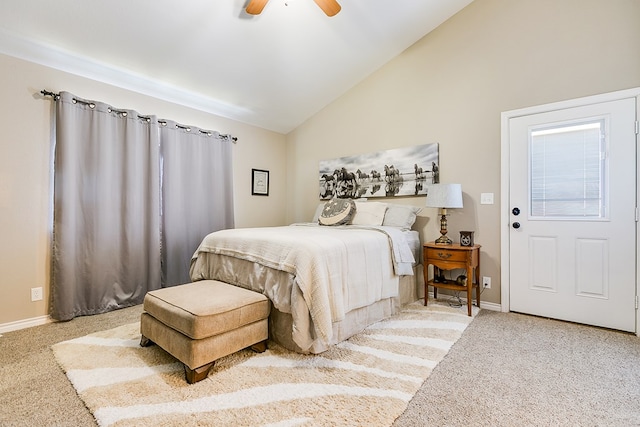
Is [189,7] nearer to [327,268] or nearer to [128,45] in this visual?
[128,45]

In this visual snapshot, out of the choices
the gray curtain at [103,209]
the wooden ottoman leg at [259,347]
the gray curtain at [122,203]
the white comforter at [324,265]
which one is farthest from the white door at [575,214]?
the gray curtain at [103,209]

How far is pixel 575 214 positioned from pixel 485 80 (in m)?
1.56

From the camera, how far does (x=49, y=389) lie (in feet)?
5.44

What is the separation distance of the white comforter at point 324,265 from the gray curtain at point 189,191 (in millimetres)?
826

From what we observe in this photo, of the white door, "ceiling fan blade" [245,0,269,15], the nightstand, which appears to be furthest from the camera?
the nightstand

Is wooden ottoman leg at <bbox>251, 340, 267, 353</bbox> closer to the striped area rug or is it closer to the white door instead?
the striped area rug

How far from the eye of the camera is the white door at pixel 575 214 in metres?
2.43

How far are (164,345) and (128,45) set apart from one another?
→ 269cm

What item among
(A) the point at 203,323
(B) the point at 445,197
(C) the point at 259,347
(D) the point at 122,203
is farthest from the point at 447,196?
(D) the point at 122,203

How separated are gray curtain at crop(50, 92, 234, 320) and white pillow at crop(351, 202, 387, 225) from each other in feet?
6.14

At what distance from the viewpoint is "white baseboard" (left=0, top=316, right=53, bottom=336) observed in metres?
2.50

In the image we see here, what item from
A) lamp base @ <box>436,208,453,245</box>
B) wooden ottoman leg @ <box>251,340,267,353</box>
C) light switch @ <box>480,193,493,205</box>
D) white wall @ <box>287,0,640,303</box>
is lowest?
wooden ottoman leg @ <box>251,340,267,353</box>

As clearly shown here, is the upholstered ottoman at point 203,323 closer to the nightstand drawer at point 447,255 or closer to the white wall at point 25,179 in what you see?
the white wall at point 25,179

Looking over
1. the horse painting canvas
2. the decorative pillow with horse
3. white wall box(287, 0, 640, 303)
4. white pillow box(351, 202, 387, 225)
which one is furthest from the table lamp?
the decorative pillow with horse
